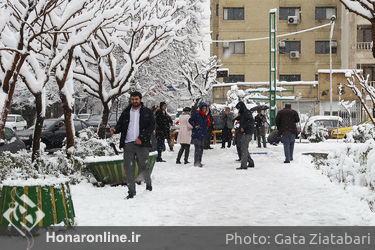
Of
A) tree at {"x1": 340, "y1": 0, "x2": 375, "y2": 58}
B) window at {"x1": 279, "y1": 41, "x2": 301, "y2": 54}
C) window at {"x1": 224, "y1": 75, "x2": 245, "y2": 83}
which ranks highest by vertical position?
window at {"x1": 279, "y1": 41, "x2": 301, "y2": 54}

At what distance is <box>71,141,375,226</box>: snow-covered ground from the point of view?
7.48 m

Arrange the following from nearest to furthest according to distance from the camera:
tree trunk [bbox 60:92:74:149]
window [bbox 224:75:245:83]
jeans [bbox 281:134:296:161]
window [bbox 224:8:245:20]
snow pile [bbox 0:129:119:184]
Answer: snow pile [bbox 0:129:119:184], tree trunk [bbox 60:92:74:149], jeans [bbox 281:134:296:161], window [bbox 224:75:245:83], window [bbox 224:8:245:20]

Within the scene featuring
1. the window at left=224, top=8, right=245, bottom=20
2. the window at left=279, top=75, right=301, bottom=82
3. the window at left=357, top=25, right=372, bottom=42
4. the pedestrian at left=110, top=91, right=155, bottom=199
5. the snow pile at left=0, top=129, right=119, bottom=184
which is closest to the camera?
the pedestrian at left=110, top=91, right=155, bottom=199

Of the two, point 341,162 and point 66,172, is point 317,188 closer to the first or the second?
point 341,162

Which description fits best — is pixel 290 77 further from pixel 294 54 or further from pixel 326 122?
pixel 326 122

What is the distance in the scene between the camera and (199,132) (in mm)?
15016

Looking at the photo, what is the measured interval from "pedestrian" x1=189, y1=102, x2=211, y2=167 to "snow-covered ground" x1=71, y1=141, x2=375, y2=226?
1.43 metres

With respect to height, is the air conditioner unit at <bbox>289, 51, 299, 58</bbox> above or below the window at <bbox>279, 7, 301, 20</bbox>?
below

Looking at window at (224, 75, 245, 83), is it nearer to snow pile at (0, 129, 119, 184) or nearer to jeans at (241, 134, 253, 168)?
jeans at (241, 134, 253, 168)

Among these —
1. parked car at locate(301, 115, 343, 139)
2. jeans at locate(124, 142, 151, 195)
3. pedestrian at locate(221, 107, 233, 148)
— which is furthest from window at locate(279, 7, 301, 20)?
jeans at locate(124, 142, 151, 195)

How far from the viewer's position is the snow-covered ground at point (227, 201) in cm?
748

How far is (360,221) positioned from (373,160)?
1.62 meters

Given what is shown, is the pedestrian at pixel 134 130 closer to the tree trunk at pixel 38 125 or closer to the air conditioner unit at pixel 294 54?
the tree trunk at pixel 38 125

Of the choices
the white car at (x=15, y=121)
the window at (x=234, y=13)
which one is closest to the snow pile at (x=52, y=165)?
the white car at (x=15, y=121)
